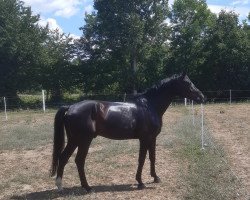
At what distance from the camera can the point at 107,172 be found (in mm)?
7777

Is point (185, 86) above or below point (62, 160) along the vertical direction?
above

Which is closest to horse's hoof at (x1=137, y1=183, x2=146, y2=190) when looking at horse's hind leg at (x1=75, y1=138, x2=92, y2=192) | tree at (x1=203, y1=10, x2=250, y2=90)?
horse's hind leg at (x1=75, y1=138, x2=92, y2=192)

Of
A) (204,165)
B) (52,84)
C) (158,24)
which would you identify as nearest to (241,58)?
(158,24)

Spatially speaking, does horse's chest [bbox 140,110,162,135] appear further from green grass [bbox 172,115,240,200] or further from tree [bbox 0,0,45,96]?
tree [bbox 0,0,45,96]

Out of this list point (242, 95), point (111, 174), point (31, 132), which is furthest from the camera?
point (242, 95)

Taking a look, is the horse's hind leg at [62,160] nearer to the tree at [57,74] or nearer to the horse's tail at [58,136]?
the horse's tail at [58,136]

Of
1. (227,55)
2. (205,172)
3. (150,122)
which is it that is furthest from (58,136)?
(227,55)

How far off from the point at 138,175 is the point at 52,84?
28394 mm

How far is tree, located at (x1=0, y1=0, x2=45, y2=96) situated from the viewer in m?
33.0

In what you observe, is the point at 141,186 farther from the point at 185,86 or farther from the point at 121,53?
the point at 121,53

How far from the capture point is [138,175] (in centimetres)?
669

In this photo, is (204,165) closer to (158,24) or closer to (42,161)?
(42,161)

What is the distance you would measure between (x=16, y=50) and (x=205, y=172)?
1131 inches

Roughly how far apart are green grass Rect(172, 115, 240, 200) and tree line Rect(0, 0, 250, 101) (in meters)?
22.3
